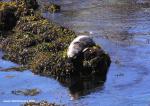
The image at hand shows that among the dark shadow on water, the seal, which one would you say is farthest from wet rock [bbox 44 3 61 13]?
the dark shadow on water

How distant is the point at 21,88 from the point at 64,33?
580 cm

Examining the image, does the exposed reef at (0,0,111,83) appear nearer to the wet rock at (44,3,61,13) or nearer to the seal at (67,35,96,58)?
the seal at (67,35,96,58)

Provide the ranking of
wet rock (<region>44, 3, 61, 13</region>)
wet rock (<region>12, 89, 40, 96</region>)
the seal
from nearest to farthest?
wet rock (<region>12, 89, 40, 96</region>)
the seal
wet rock (<region>44, 3, 61, 13</region>)

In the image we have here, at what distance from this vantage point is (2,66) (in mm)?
21031

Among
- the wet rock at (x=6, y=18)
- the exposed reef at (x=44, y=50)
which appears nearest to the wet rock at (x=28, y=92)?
the exposed reef at (x=44, y=50)

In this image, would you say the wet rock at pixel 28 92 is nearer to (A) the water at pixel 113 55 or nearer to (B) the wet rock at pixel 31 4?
(A) the water at pixel 113 55

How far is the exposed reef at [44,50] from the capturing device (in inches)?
757

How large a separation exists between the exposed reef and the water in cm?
49

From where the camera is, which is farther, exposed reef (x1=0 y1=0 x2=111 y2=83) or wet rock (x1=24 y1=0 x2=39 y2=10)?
wet rock (x1=24 y1=0 x2=39 y2=10)

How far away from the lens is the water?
16844mm

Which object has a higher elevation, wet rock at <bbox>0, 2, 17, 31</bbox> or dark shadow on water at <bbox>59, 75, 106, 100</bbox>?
wet rock at <bbox>0, 2, 17, 31</bbox>

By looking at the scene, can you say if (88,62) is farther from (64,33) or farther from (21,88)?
(64,33)

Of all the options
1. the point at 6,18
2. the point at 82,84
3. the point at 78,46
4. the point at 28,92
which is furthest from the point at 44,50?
the point at 6,18

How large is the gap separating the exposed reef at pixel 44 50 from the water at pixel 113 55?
0.49 m
